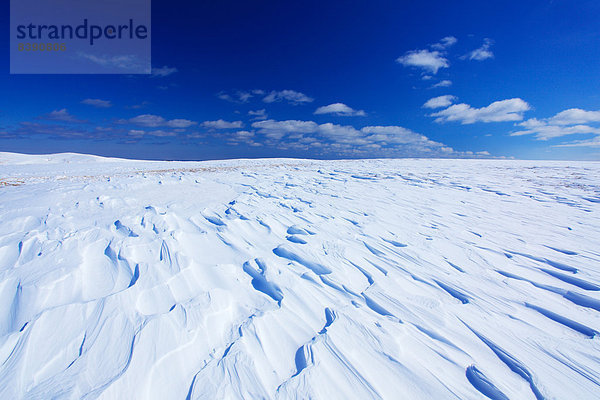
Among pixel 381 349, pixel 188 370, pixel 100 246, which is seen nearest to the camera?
pixel 188 370

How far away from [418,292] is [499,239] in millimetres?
2085

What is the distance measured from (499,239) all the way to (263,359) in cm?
358

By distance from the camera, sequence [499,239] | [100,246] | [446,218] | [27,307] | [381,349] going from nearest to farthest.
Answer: [381,349] → [27,307] → [100,246] → [499,239] → [446,218]

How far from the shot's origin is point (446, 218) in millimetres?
4250

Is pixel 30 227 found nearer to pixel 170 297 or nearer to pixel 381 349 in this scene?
pixel 170 297

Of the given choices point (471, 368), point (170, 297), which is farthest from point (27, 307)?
point (471, 368)

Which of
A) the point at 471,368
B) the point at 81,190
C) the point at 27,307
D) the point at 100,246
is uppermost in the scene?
the point at 81,190

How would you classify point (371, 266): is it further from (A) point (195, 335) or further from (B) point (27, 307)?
(B) point (27, 307)

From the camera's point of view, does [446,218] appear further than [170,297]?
Yes

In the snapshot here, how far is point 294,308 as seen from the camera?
1976 mm

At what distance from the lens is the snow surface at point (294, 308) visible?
4.59ft

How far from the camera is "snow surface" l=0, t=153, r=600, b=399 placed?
4.59ft

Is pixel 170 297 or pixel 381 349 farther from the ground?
pixel 170 297

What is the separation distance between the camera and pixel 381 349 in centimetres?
160
